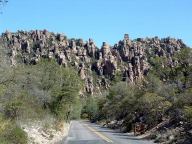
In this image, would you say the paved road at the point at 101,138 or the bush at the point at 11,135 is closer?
the bush at the point at 11,135

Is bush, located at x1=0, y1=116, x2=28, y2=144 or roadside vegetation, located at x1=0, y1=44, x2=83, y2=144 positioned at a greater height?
roadside vegetation, located at x1=0, y1=44, x2=83, y2=144

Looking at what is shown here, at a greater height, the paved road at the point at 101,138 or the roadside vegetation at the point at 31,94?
the roadside vegetation at the point at 31,94

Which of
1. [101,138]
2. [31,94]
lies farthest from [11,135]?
[31,94]

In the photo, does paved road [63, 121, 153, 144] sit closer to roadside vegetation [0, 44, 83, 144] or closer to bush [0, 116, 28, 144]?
roadside vegetation [0, 44, 83, 144]

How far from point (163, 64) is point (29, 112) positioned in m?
62.9

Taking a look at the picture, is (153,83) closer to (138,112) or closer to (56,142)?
(138,112)

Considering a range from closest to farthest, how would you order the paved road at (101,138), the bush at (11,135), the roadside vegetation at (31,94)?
the bush at (11,135), the roadside vegetation at (31,94), the paved road at (101,138)

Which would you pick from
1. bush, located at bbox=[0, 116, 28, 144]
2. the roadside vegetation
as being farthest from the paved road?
bush, located at bbox=[0, 116, 28, 144]

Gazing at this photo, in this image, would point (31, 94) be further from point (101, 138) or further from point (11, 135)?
point (11, 135)

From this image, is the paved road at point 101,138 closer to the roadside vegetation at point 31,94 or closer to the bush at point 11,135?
the roadside vegetation at point 31,94

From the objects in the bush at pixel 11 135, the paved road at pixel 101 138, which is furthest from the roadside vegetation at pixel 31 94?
the paved road at pixel 101 138

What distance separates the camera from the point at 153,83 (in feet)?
253

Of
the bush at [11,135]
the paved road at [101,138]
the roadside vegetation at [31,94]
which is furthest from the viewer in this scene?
the paved road at [101,138]

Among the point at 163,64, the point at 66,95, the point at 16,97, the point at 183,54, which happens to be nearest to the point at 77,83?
the point at 66,95
